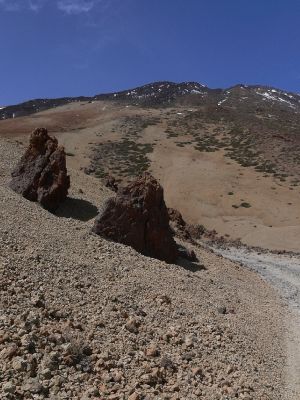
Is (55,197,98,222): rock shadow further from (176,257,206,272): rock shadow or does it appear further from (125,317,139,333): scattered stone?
(125,317,139,333): scattered stone

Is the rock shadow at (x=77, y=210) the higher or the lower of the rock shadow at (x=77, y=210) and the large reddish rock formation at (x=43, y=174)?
the lower

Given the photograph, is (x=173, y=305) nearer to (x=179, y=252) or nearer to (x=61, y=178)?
(x=179, y=252)

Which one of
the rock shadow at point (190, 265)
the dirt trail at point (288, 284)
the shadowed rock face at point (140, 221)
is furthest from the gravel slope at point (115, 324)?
the shadowed rock face at point (140, 221)

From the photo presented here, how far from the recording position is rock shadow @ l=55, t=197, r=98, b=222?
2103cm

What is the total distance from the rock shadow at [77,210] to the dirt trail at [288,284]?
29.8 ft

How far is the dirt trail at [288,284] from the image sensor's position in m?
12.0

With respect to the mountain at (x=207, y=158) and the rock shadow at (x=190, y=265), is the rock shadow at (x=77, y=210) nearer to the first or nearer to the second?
the rock shadow at (x=190, y=265)

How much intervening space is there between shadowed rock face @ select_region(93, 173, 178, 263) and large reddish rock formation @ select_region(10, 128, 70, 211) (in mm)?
3215

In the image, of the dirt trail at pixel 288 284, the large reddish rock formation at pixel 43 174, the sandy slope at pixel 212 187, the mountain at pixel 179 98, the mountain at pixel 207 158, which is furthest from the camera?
the mountain at pixel 179 98

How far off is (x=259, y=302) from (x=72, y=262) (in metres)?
7.79

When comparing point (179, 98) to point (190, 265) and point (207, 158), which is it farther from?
point (190, 265)

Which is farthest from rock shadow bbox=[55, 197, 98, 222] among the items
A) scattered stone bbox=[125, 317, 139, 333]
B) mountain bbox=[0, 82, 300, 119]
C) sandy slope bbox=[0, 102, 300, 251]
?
mountain bbox=[0, 82, 300, 119]

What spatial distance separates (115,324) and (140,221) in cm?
788

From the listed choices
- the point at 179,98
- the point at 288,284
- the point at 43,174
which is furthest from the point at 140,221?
the point at 179,98
